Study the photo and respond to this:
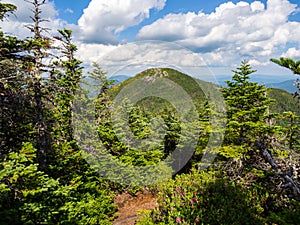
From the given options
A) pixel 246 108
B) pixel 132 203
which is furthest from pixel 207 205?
pixel 132 203

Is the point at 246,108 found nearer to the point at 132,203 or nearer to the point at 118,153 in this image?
the point at 118,153

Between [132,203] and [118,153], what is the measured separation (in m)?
3.39

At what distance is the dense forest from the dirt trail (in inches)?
13.2

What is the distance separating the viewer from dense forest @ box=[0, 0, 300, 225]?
6.43m

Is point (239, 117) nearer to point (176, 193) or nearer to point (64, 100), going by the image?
point (176, 193)

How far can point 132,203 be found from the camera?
46.9ft

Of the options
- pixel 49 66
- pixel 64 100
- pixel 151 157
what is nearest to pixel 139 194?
pixel 151 157

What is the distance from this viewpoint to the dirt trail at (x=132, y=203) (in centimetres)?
1229

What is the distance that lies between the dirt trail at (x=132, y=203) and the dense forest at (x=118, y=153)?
335 millimetres

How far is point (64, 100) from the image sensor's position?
42.6 feet

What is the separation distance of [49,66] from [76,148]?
4880mm

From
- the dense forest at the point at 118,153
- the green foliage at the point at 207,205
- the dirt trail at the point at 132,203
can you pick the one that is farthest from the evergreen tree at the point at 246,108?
the dirt trail at the point at 132,203

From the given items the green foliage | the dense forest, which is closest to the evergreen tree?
the dense forest

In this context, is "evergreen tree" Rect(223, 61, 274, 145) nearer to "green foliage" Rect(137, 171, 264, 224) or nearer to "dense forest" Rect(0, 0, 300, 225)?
"dense forest" Rect(0, 0, 300, 225)
